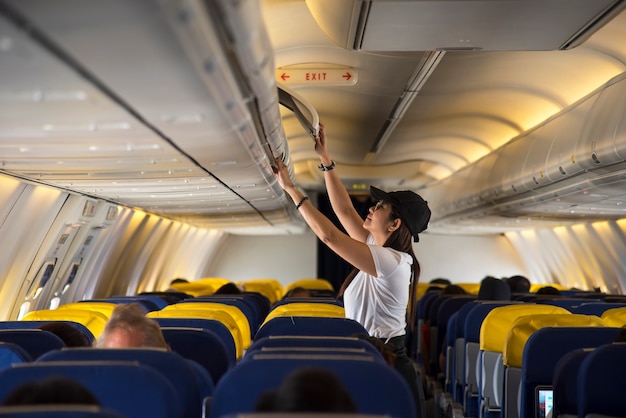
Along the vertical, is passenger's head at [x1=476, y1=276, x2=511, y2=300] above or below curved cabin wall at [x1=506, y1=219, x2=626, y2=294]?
below

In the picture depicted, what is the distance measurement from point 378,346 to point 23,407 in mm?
2353

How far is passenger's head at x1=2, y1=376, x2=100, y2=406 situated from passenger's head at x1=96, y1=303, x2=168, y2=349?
1755mm

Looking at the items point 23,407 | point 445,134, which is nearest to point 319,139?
point 23,407

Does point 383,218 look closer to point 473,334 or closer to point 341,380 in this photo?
point 341,380

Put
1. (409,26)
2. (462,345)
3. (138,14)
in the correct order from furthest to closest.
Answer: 1. (462,345)
2. (409,26)
3. (138,14)

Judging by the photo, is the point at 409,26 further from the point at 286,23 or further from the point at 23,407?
the point at 23,407

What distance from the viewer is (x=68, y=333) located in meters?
5.91

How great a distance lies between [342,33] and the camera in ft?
21.8

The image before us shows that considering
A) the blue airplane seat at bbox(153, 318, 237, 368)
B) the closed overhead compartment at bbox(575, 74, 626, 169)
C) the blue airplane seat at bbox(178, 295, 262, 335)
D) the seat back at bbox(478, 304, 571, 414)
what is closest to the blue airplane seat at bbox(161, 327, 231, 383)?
the blue airplane seat at bbox(153, 318, 237, 368)

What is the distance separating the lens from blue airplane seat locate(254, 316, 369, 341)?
5609 millimetres

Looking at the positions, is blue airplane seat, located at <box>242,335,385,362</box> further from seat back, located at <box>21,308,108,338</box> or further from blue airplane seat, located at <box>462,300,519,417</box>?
blue airplane seat, located at <box>462,300,519,417</box>

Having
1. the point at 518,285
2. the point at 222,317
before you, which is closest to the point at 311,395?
the point at 222,317

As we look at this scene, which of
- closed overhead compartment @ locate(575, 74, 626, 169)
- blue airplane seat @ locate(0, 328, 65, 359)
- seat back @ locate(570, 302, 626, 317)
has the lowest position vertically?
blue airplane seat @ locate(0, 328, 65, 359)

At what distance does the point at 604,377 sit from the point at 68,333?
326 centimetres
